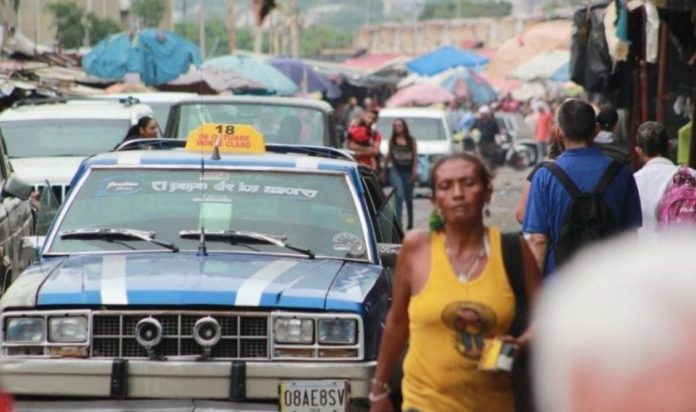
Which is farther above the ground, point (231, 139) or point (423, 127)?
point (231, 139)

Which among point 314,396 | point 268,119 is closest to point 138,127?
point 268,119

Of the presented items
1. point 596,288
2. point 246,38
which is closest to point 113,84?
point 596,288

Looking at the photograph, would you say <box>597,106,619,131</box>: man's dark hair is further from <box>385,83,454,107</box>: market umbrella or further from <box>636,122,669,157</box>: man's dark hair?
<box>385,83,454,107</box>: market umbrella

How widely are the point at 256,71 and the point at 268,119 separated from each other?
72.7 ft

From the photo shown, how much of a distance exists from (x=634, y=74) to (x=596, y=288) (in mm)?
18100

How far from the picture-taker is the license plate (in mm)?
7719

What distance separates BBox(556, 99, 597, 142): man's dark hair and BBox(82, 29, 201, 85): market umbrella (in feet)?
84.0

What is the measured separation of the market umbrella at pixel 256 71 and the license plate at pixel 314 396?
30.4 meters

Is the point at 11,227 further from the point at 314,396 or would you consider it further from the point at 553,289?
the point at 553,289

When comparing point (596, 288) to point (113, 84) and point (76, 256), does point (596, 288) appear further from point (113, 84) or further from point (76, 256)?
point (113, 84)

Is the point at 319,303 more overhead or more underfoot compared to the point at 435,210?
more underfoot

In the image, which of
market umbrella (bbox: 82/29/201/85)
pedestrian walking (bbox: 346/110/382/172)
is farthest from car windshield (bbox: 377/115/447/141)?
pedestrian walking (bbox: 346/110/382/172)

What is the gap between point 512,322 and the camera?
5.85 metres

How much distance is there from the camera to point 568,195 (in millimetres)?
8320
